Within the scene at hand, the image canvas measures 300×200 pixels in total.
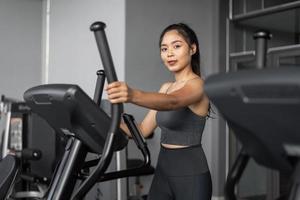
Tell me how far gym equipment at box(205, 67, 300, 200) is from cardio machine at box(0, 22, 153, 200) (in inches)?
16.7

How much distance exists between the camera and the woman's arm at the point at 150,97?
1.15 meters

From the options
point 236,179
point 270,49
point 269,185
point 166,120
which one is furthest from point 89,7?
point 236,179


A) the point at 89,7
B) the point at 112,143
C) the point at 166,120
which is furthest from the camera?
the point at 89,7

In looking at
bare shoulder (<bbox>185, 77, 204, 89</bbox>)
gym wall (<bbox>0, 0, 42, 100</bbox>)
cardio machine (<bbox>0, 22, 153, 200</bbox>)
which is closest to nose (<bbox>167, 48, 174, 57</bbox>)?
bare shoulder (<bbox>185, 77, 204, 89</bbox>)

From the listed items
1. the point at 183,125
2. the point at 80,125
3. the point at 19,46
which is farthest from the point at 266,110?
the point at 19,46

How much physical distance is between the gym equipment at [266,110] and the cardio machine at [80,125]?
16.7 inches

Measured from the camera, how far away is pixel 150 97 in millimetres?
1216

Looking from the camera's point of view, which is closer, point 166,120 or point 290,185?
point 290,185

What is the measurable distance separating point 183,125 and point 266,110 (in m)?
0.88

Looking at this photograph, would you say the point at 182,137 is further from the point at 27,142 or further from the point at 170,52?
the point at 27,142

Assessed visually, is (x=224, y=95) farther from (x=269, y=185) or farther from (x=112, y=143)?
(x=269, y=185)

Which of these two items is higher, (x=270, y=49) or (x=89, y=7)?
(x=89, y=7)

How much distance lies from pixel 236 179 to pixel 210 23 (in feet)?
13.5

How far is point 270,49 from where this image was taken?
449 centimetres
